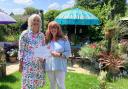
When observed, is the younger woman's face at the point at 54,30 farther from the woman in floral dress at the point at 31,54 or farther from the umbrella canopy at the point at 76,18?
the umbrella canopy at the point at 76,18

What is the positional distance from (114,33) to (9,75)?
158 inches

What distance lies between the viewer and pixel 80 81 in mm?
9414

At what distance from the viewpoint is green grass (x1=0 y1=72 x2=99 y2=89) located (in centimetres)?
852

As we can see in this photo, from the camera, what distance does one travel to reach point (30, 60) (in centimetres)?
564

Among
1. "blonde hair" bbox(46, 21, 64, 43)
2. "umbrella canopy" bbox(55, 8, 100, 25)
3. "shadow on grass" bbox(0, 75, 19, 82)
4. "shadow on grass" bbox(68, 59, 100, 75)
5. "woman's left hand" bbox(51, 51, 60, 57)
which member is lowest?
"shadow on grass" bbox(0, 75, 19, 82)

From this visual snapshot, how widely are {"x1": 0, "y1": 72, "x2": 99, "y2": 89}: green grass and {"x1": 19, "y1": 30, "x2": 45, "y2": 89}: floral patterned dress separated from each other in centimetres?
261

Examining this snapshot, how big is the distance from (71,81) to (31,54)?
13.0ft

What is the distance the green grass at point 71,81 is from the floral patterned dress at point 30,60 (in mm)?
2610

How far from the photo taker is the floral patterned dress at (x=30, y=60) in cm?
562

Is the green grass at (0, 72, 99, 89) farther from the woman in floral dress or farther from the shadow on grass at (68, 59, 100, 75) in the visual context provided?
the woman in floral dress

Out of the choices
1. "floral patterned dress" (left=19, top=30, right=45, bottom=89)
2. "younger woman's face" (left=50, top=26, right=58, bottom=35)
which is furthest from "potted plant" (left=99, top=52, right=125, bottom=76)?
"floral patterned dress" (left=19, top=30, right=45, bottom=89)

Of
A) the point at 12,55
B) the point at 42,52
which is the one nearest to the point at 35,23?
the point at 42,52

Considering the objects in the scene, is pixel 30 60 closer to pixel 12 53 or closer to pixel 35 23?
pixel 35 23

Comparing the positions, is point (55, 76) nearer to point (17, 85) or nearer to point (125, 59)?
point (17, 85)
